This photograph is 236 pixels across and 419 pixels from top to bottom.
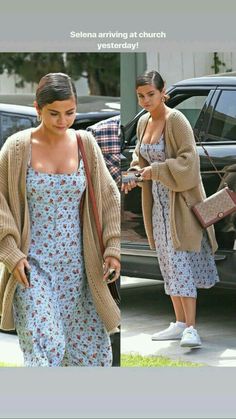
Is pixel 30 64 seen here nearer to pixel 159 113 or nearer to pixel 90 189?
pixel 159 113

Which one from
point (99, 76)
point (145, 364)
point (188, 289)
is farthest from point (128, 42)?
point (145, 364)

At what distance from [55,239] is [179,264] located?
0.81 metres

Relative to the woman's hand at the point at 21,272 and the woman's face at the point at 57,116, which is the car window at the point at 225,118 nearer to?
the woman's face at the point at 57,116

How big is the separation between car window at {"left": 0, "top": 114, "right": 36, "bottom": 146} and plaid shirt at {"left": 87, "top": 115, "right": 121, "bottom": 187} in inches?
12.3

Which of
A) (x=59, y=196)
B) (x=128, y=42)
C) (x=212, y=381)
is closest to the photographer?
(x=59, y=196)

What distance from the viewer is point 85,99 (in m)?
4.29

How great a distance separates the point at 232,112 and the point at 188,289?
862 mm

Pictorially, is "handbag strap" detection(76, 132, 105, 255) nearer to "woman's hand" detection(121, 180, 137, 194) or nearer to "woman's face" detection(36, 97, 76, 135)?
"woman's face" detection(36, 97, 76, 135)

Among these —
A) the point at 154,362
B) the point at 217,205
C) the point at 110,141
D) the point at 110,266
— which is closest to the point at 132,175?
the point at 110,141

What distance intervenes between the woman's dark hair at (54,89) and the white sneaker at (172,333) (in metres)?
1.23

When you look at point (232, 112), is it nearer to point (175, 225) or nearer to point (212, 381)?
point (175, 225)

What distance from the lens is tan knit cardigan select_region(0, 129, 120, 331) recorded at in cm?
380

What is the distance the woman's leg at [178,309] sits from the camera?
4461 mm

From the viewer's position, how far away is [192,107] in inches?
173
